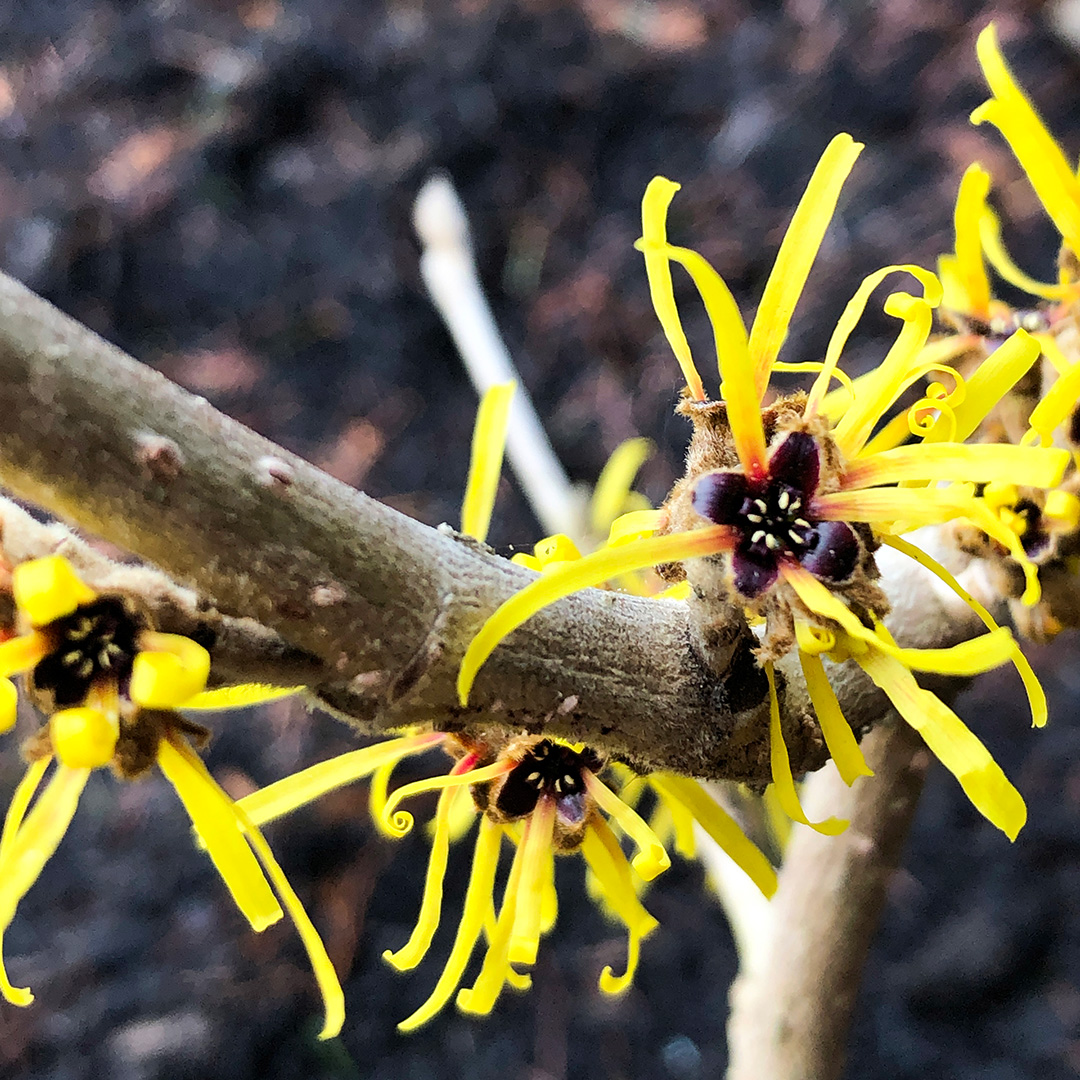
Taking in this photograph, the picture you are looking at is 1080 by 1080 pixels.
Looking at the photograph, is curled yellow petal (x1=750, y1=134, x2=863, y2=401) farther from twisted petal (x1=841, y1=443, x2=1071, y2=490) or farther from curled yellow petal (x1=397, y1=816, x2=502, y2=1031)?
curled yellow petal (x1=397, y1=816, x2=502, y2=1031)

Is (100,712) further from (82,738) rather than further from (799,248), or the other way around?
(799,248)

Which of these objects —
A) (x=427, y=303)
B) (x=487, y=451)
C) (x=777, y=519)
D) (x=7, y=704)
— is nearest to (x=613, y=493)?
(x=427, y=303)

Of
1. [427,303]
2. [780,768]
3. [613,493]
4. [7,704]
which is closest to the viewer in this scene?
[7,704]

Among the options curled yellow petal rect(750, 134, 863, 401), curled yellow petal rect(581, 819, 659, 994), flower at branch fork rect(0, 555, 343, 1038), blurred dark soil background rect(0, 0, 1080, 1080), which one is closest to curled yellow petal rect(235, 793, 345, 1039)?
flower at branch fork rect(0, 555, 343, 1038)

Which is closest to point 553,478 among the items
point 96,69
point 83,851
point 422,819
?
point 422,819

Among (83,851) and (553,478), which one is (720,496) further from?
(83,851)

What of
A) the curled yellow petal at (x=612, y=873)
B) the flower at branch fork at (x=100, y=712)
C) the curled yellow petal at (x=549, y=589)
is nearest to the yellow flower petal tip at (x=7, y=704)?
the flower at branch fork at (x=100, y=712)
